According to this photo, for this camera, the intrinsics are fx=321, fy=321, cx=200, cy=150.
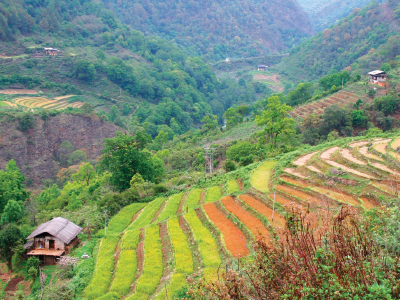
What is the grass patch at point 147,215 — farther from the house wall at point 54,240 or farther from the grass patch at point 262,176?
the grass patch at point 262,176

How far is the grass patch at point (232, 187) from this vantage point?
2202 cm

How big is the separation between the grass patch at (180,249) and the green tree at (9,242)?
9530 mm

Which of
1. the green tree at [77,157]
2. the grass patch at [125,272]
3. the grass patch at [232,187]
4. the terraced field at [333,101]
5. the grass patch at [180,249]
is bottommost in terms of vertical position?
the grass patch at [125,272]

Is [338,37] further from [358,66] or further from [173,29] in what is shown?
[173,29]

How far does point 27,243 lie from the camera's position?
1988 centimetres

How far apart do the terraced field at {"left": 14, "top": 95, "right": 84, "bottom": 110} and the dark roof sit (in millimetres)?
42408

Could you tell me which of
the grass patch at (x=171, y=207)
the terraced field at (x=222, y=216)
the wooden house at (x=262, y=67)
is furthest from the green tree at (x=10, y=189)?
the wooden house at (x=262, y=67)

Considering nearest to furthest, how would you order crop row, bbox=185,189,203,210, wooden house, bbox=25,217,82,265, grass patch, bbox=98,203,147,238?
wooden house, bbox=25,217,82,265
grass patch, bbox=98,203,147,238
crop row, bbox=185,189,203,210

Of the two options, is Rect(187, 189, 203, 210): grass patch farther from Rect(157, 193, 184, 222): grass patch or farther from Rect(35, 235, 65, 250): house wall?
Rect(35, 235, 65, 250): house wall

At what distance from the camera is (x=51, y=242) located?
19.3 metres

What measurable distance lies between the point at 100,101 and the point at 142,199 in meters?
48.9

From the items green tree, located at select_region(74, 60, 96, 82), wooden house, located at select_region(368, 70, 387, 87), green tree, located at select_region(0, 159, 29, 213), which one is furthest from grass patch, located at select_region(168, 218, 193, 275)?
green tree, located at select_region(74, 60, 96, 82)

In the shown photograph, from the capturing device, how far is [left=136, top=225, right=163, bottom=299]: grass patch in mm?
13414

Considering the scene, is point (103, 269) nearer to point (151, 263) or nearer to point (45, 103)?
point (151, 263)
